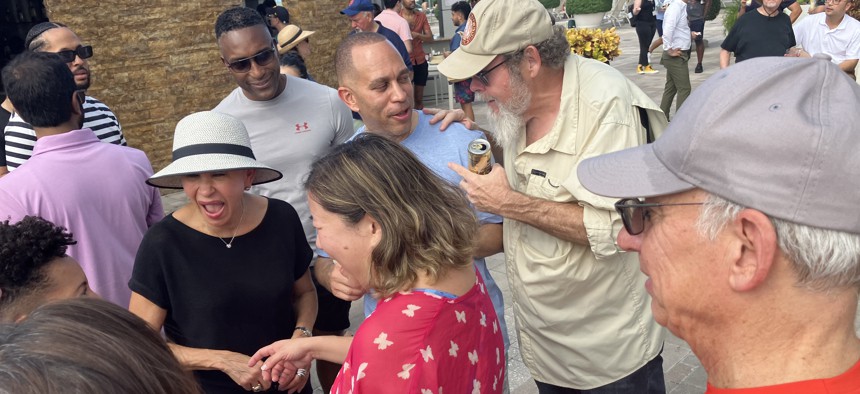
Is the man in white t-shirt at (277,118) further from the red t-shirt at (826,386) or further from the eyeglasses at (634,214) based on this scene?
the red t-shirt at (826,386)

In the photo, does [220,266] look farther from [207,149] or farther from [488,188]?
[488,188]

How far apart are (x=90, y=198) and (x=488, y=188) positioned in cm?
172

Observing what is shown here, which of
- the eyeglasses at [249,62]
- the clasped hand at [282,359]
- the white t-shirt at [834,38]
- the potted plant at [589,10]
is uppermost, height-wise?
the eyeglasses at [249,62]

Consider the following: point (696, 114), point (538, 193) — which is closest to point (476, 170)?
point (538, 193)

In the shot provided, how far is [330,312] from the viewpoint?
3510 millimetres

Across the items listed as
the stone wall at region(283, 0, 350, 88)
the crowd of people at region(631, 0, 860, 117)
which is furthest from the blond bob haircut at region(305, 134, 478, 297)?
the stone wall at region(283, 0, 350, 88)

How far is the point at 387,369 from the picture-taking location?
5.35 feet

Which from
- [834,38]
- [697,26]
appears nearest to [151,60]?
[834,38]

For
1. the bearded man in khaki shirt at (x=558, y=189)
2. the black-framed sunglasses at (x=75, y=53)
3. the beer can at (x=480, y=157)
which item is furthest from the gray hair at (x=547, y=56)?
the black-framed sunglasses at (x=75, y=53)

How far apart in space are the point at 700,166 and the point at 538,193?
48.6 inches

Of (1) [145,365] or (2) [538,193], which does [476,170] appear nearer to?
(2) [538,193]

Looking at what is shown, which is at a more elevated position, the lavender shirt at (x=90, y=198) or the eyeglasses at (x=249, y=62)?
the eyeglasses at (x=249, y=62)

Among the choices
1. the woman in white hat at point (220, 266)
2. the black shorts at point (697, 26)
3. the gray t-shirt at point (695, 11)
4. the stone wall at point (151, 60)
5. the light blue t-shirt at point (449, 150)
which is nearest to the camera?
the woman in white hat at point (220, 266)

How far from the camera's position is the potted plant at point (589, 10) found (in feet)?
85.5
